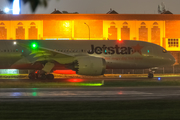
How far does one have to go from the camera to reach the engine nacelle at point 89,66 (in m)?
23.8

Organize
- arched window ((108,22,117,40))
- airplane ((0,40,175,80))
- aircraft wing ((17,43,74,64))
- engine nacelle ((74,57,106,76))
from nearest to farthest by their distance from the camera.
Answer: engine nacelle ((74,57,106,76))
aircraft wing ((17,43,74,64))
airplane ((0,40,175,80))
arched window ((108,22,117,40))

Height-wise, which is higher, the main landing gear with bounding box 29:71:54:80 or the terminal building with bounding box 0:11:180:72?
the terminal building with bounding box 0:11:180:72

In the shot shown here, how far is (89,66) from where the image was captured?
23.8 m

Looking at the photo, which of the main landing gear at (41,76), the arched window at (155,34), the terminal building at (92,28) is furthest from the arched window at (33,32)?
the main landing gear at (41,76)

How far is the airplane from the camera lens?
2602cm

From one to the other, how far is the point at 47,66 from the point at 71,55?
242 cm

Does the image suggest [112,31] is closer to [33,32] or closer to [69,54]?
[33,32]

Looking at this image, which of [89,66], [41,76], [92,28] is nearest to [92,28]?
[92,28]

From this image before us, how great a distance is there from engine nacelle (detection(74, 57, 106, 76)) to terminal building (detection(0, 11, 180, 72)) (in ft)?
108

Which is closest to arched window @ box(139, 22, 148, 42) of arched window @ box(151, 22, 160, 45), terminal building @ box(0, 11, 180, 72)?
terminal building @ box(0, 11, 180, 72)

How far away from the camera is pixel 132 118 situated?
389 inches

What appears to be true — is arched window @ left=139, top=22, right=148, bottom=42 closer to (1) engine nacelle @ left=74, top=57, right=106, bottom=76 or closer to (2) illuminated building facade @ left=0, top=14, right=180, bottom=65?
(2) illuminated building facade @ left=0, top=14, right=180, bottom=65

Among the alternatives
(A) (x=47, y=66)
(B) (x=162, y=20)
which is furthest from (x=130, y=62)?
(B) (x=162, y=20)

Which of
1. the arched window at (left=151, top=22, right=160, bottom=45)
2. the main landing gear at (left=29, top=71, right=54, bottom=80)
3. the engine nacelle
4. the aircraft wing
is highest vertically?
the arched window at (left=151, top=22, right=160, bottom=45)
